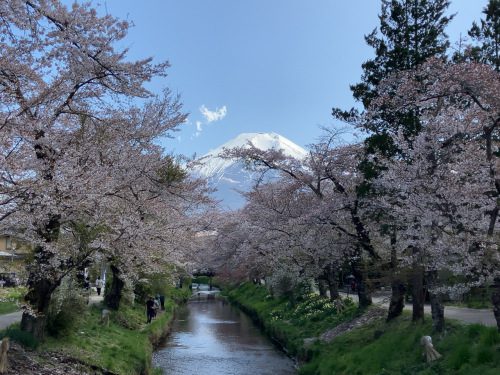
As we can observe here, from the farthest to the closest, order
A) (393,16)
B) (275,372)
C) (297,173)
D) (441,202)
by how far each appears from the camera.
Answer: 1. (297,173)
2. (275,372)
3. (393,16)
4. (441,202)

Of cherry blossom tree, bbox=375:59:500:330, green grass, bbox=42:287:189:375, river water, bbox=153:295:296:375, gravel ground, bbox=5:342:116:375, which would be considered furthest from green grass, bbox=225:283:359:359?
gravel ground, bbox=5:342:116:375

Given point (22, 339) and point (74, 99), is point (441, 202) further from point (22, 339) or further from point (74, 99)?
point (22, 339)

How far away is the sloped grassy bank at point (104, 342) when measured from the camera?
12.0 meters

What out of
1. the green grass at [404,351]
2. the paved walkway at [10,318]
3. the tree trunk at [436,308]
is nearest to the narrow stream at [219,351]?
the green grass at [404,351]

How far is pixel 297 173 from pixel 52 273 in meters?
9.99

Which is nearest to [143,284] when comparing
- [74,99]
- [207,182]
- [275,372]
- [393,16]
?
[207,182]

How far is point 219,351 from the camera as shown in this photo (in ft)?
68.6

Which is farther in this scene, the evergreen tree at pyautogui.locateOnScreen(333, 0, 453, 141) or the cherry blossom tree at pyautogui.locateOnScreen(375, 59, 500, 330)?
the evergreen tree at pyautogui.locateOnScreen(333, 0, 453, 141)

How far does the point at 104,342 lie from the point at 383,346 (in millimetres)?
8563

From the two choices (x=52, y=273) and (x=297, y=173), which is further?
(x=297, y=173)

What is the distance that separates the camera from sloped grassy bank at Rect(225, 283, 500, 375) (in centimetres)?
941

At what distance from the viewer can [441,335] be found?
11609 millimetres

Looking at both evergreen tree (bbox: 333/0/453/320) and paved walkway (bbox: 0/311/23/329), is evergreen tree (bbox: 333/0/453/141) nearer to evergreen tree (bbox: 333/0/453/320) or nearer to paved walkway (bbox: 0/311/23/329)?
evergreen tree (bbox: 333/0/453/320)

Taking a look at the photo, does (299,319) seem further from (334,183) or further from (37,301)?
(37,301)
